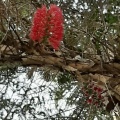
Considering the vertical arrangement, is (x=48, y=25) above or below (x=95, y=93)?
above

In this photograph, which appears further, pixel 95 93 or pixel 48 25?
pixel 95 93

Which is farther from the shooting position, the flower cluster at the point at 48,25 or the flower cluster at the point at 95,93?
the flower cluster at the point at 95,93

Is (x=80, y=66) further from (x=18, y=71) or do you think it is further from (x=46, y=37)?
(x=18, y=71)

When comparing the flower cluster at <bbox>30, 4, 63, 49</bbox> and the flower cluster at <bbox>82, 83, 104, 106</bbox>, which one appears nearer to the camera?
the flower cluster at <bbox>30, 4, 63, 49</bbox>

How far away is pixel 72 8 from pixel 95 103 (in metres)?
0.51

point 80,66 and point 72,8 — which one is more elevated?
point 72,8

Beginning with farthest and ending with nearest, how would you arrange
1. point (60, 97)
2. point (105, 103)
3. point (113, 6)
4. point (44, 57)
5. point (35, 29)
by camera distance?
point (60, 97) → point (113, 6) → point (105, 103) → point (44, 57) → point (35, 29)

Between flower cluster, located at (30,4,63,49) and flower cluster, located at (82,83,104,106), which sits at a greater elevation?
flower cluster, located at (30,4,63,49)

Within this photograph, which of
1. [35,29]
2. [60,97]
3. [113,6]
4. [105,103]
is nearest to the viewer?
[35,29]

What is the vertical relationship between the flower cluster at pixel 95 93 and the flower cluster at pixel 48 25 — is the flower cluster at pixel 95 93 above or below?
below

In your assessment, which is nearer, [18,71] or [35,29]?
[35,29]

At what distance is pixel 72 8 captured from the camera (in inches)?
55.4

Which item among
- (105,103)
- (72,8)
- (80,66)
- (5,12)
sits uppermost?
(72,8)

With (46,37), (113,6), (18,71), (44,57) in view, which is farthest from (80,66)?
(18,71)
